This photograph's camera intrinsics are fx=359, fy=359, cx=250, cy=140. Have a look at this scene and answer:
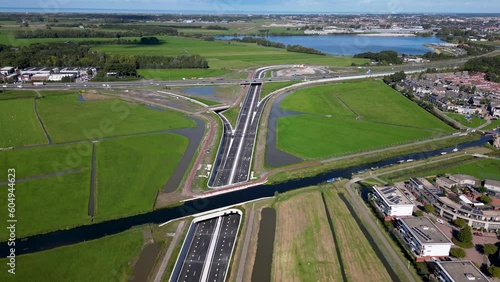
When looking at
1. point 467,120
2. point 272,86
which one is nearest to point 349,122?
point 467,120

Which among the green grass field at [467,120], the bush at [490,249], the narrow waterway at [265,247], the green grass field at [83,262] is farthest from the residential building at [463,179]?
the green grass field at [83,262]

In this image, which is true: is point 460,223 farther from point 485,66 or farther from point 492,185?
point 485,66

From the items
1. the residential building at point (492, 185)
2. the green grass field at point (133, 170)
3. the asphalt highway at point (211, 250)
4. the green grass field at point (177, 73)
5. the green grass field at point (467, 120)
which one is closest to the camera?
the asphalt highway at point (211, 250)

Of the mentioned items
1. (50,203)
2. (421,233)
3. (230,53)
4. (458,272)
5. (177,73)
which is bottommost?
(50,203)

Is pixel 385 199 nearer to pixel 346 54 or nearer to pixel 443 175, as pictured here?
pixel 443 175

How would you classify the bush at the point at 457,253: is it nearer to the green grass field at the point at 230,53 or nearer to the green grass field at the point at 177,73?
the green grass field at the point at 177,73

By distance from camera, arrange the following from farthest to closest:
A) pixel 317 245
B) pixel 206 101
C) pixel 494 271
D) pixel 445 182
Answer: pixel 206 101 < pixel 445 182 < pixel 317 245 < pixel 494 271

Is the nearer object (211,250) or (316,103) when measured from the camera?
(211,250)

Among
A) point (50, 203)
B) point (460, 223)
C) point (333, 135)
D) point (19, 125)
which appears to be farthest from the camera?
point (19, 125)
